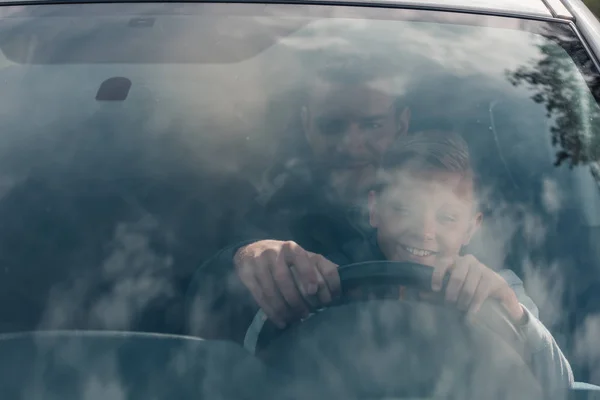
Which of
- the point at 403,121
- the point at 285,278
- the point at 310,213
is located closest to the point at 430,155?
the point at 403,121

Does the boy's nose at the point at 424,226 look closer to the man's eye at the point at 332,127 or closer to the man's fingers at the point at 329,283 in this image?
the man's fingers at the point at 329,283

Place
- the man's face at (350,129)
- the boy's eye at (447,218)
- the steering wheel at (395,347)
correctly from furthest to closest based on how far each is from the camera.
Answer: the man's face at (350,129) → the boy's eye at (447,218) → the steering wheel at (395,347)

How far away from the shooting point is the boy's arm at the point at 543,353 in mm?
1213

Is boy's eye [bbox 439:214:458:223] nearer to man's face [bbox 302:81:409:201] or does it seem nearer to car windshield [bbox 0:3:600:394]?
car windshield [bbox 0:3:600:394]

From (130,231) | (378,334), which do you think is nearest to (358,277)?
(378,334)

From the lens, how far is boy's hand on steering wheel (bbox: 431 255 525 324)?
1278 mm

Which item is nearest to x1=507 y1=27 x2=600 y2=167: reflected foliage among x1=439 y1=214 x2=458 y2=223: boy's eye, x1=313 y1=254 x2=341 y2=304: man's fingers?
x1=439 y1=214 x2=458 y2=223: boy's eye

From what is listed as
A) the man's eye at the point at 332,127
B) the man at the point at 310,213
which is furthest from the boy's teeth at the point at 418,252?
the man's eye at the point at 332,127

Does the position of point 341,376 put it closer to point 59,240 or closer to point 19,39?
point 59,240

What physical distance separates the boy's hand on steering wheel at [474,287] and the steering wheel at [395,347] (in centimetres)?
2

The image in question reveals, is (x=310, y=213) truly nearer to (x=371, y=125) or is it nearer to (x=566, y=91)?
(x=371, y=125)

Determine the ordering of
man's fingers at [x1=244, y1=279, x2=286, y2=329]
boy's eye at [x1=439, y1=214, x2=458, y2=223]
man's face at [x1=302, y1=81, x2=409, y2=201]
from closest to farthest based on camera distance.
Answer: man's fingers at [x1=244, y1=279, x2=286, y2=329]
boy's eye at [x1=439, y1=214, x2=458, y2=223]
man's face at [x1=302, y1=81, x2=409, y2=201]

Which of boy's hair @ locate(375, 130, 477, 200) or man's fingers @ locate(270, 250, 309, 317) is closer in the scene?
man's fingers @ locate(270, 250, 309, 317)

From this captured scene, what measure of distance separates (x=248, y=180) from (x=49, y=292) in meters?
0.45
